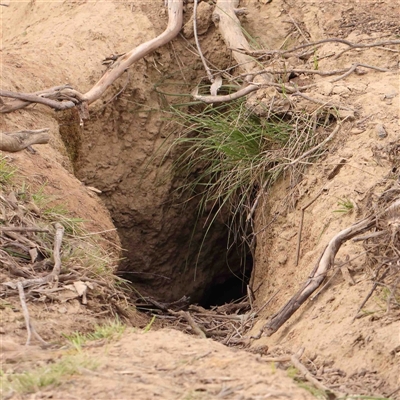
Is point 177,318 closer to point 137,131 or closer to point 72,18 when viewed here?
point 137,131

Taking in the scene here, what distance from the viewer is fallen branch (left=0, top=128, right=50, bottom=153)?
3.96 meters

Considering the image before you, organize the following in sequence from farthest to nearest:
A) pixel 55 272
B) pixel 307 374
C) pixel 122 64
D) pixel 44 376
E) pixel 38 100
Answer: pixel 122 64 < pixel 38 100 < pixel 55 272 < pixel 307 374 < pixel 44 376

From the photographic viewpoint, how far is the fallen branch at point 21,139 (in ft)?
13.0

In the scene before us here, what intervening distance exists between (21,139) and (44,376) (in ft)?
6.27

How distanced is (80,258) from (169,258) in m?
2.25

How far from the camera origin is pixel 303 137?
13.8 feet

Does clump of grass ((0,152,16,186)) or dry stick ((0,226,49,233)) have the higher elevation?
clump of grass ((0,152,16,186))

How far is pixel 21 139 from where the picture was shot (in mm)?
4023

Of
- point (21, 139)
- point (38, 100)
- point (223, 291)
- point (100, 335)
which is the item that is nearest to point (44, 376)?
point (100, 335)

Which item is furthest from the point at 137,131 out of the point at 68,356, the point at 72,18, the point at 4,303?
the point at 68,356

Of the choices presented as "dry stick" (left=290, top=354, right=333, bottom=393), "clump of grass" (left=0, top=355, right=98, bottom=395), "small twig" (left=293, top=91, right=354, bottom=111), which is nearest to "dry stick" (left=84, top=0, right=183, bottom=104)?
"small twig" (left=293, top=91, right=354, bottom=111)

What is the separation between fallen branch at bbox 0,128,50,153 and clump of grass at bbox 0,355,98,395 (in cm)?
173

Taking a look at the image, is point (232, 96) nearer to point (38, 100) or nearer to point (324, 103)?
point (324, 103)

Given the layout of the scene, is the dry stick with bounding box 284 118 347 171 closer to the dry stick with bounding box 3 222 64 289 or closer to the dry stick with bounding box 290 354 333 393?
the dry stick with bounding box 3 222 64 289
